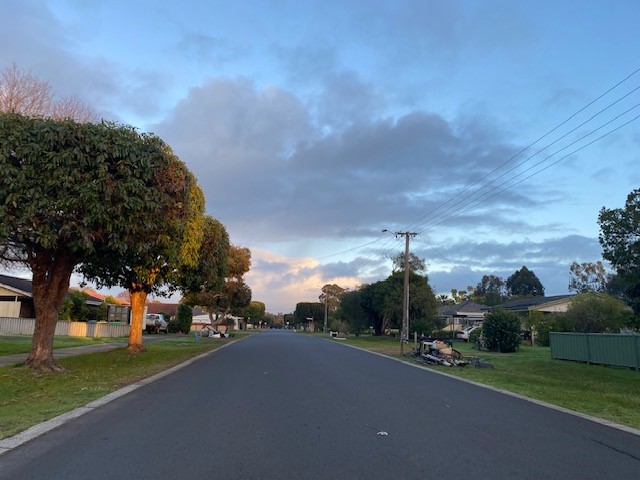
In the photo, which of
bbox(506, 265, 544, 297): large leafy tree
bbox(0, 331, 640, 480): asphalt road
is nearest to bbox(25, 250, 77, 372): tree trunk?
bbox(0, 331, 640, 480): asphalt road

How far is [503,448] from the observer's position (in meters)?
6.98

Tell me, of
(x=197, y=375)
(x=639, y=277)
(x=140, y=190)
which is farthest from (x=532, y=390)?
(x=140, y=190)

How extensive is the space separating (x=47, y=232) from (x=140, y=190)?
7.25ft

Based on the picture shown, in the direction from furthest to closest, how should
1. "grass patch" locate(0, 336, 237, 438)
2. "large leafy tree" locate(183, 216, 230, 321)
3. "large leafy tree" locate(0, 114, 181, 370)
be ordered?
1. "large leafy tree" locate(183, 216, 230, 321)
2. "large leafy tree" locate(0, 114, 181, 370)
3. "grass patch" locate(0, 336, 237, 438)

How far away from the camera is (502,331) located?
32.1m

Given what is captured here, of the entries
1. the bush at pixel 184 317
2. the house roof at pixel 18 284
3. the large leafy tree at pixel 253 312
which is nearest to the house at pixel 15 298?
the house roof at pixel 18 284

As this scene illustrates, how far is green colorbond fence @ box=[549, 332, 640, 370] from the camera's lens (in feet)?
65.9

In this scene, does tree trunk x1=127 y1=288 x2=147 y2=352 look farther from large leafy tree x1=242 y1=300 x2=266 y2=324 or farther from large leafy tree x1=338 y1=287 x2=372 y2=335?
large leafy tree x1=242 y1=300 x2=266 y2=324

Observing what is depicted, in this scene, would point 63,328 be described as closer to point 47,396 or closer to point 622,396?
point 47,396

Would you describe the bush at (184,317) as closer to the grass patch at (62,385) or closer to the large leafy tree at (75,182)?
the grass patch at (62,385)

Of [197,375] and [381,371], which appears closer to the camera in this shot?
[197,375]

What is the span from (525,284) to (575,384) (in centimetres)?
10897

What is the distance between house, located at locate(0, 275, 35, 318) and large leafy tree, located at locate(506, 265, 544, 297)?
329ft

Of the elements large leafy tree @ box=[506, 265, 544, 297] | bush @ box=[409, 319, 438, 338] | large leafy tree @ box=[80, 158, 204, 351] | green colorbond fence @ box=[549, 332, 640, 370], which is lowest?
green colorbond fence @ box=[549, 332, 640, 370]
